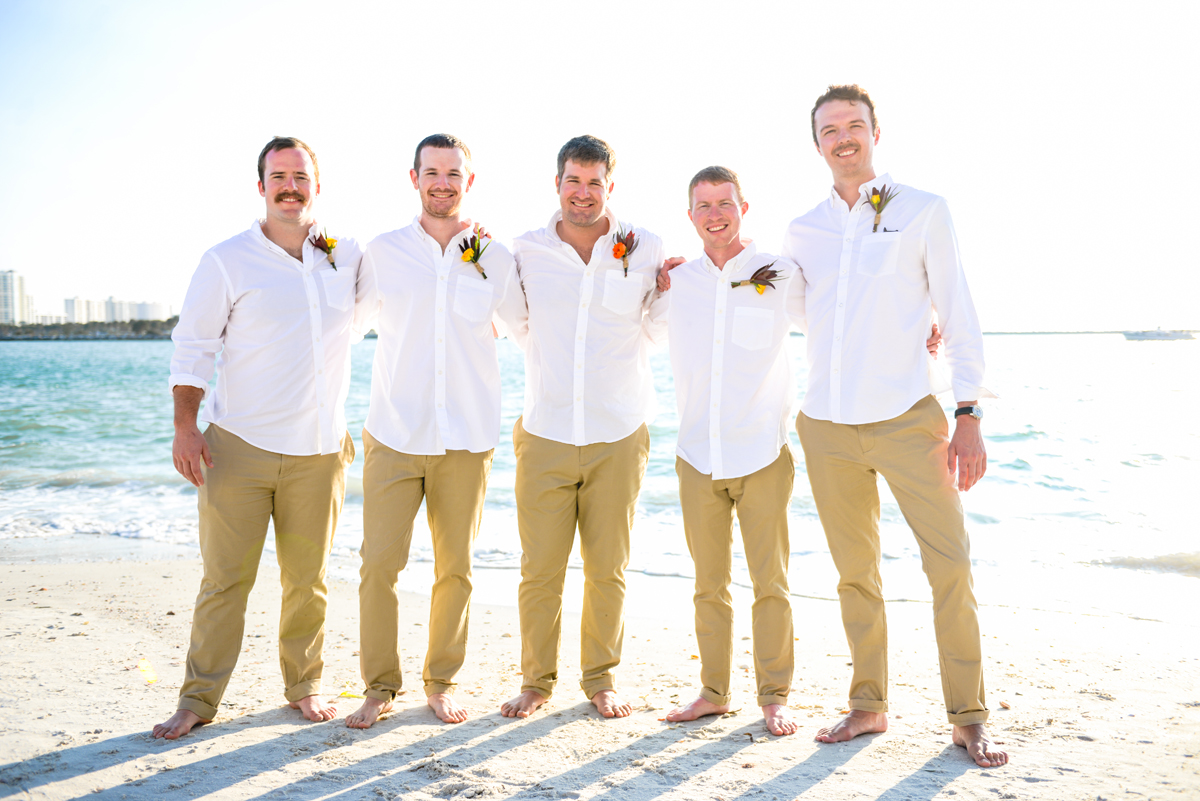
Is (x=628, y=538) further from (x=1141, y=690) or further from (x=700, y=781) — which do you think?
(x=1141, y=690)

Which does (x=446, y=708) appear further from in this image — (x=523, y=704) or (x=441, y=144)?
(x=441, y=144)

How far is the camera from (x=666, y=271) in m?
3.93

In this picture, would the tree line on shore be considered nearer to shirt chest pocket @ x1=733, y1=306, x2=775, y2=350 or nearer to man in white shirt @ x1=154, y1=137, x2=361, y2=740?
man in white shirt @ x1=154, y1=137, x2=361, y2=740

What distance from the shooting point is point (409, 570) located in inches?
271

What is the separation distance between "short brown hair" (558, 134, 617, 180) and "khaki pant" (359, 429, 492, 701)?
1.53 metres

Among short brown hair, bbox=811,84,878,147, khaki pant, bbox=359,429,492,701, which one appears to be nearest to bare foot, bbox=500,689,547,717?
khaki pant, bbox=359,429,492,701

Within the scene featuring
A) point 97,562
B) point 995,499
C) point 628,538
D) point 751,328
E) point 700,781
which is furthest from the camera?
point 995,499

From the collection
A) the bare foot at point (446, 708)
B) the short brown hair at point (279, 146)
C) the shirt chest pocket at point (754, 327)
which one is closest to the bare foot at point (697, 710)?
the bare foot at point (446, 708)

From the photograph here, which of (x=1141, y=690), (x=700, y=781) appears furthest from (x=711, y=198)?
(x=1141, y=690)

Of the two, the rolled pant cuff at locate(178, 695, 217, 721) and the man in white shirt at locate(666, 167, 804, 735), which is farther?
the man in white shirt at locate(666, 167, 804, 735)

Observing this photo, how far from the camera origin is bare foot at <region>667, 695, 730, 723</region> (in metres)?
3.61

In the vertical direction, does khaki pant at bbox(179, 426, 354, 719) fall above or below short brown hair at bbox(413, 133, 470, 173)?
below

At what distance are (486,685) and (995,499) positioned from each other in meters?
8.84

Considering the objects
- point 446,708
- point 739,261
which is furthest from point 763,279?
point 446,708
